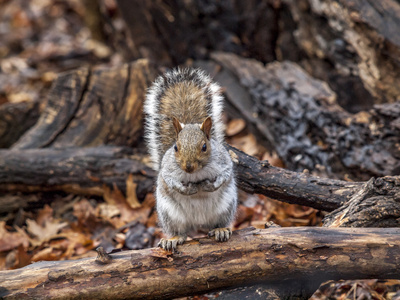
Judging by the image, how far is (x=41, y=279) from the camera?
2320mm

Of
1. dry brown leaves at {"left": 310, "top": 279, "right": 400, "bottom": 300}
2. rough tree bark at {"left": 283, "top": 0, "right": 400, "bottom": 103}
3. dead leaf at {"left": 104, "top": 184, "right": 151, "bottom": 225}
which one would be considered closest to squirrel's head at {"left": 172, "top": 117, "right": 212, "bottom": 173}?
dry brown leaves at {"left": 310, "top": 279, "right": 400, "bottom": 300}

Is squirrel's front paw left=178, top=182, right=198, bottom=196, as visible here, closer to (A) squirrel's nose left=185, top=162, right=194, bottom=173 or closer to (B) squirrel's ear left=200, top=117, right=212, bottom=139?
(A) squirrel's nose left=185, top=162, right=194, bottom=173

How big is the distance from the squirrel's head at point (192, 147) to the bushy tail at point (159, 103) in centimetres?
56

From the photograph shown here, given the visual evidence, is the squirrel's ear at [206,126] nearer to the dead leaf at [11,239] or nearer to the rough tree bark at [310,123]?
the rough tree bark at [310,123]

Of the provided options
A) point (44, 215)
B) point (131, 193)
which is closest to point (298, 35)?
point (131, 193)

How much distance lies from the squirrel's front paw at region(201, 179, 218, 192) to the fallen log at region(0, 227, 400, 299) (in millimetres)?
317

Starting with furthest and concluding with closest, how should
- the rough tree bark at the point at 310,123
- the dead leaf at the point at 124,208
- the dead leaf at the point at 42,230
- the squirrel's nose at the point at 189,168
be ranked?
the dead leaf at the point at 124,208 → the dead leaf at the point at 42,230 → the rough tree bark at the point at 310,123 → the squirrel's nose at the point at 189,168

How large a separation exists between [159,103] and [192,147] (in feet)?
2.89

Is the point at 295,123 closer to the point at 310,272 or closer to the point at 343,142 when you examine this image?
the point at 343,142

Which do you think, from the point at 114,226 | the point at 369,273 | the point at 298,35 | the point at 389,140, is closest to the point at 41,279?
the point at 114,226

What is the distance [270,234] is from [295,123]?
1848 mm

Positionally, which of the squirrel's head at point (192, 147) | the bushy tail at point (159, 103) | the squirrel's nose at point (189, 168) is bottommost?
the squirrel's nose at point (189, 168)

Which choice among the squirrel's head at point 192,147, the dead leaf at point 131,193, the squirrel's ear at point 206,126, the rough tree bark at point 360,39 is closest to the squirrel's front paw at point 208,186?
the squirrel's head at point 192,147

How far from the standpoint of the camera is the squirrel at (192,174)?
243 centimetres
